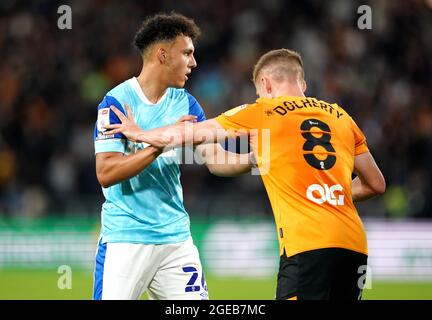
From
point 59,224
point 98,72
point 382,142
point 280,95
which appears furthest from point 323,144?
point 98,72

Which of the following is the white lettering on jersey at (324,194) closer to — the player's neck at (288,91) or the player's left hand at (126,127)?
the player's neck at (288,91)

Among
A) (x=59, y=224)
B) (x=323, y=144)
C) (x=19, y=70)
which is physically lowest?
(x=59, y=224)

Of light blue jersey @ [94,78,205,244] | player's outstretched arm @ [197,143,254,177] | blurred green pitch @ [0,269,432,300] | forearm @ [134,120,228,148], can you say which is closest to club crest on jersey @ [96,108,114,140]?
light blue jersey @ [94,78,205,244]

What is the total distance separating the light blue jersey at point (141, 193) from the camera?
5871mm

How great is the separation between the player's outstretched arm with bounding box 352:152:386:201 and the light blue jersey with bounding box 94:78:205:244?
4.01ft

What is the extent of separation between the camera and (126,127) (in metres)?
5.74

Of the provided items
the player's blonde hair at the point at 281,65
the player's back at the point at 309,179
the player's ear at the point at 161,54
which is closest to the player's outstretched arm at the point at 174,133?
the player's back at the point at 309,179

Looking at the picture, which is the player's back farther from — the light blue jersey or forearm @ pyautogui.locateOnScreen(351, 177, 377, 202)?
the light blue jersey

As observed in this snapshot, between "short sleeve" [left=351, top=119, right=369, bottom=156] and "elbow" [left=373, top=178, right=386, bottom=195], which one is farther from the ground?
"short sleeve" [left=351, top=119, right=369, bottom=156]

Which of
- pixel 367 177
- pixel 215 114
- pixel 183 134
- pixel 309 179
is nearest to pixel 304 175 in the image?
pixel 309 179

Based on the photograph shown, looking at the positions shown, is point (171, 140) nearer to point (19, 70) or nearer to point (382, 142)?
point (382, 142)

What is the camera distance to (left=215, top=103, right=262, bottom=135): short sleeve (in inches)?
209

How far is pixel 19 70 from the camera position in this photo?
16156 mm
